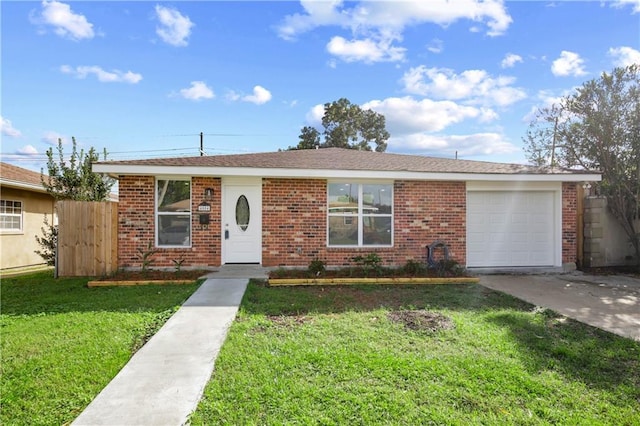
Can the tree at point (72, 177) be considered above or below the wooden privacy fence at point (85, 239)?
above

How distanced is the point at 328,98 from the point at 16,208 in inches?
1093

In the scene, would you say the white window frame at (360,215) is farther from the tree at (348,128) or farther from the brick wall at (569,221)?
the tree at (348,128)

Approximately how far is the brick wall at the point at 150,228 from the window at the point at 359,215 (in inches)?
118

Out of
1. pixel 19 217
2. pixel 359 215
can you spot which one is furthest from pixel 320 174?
pixel 19 217

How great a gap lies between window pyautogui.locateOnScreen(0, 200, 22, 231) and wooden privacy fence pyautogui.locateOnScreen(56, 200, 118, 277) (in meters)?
5.25

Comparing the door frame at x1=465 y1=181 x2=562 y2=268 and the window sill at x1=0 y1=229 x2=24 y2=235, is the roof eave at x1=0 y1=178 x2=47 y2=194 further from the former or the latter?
the door frame at x1=465 y1=181 x2=562 y2=268

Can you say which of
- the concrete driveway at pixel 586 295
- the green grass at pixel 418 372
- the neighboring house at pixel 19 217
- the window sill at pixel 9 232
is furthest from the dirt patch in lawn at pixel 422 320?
the window sill at pixel 9 232

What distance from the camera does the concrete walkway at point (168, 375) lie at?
2670mm

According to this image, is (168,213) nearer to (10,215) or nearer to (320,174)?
(320,174)

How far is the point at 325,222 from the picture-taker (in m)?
8.95

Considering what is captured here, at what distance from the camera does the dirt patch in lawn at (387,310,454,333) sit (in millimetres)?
4652

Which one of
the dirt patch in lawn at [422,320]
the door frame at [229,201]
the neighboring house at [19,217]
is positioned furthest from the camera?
the neighboring house at [19,217]

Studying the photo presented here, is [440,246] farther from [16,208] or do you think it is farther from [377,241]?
[16,208]

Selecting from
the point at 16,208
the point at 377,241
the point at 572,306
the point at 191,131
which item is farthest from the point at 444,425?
the point at 191,131
